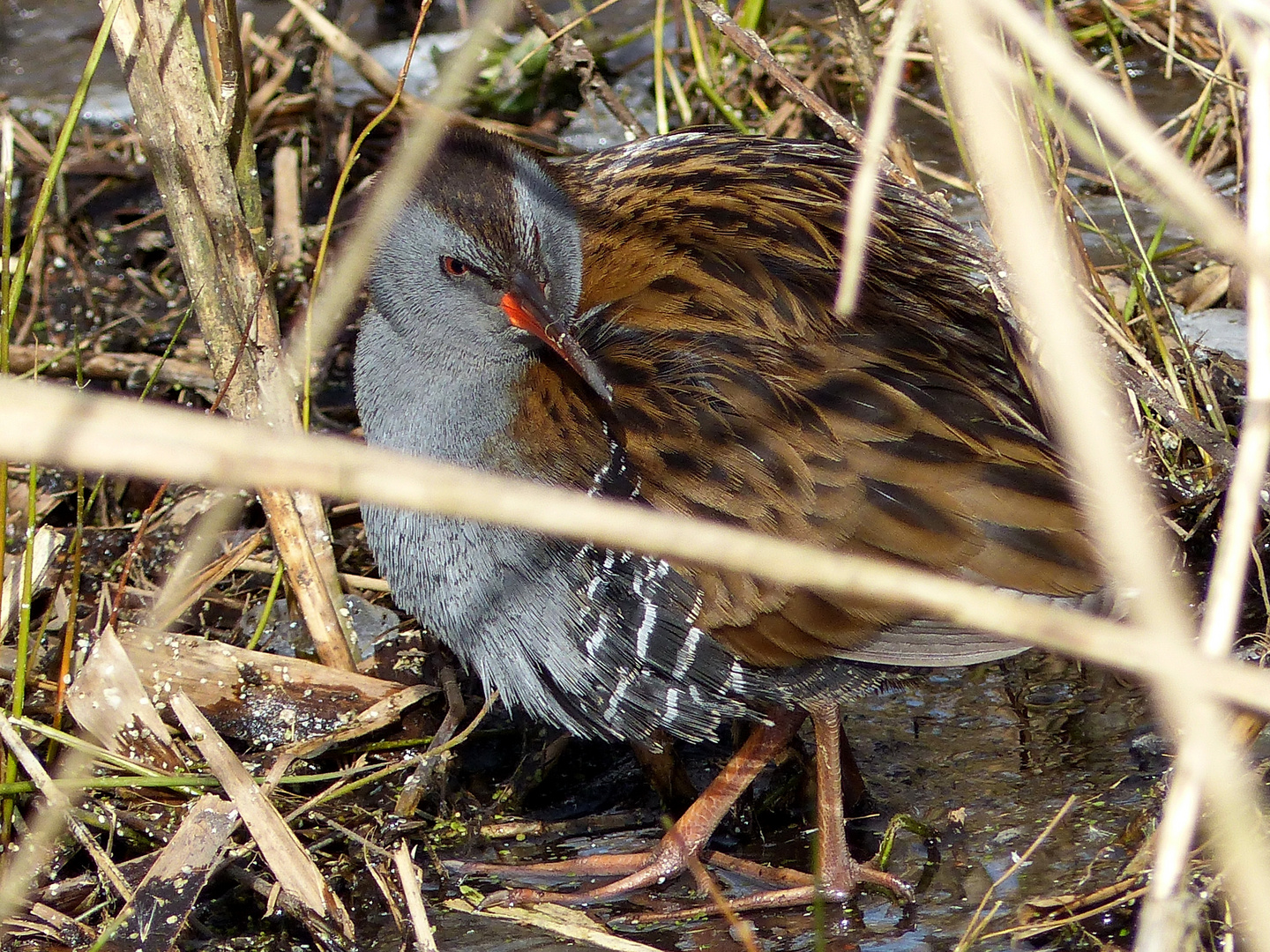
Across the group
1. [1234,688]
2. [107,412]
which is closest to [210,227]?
[107,412]

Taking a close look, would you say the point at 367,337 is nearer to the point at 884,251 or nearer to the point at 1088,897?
the point at 884,251

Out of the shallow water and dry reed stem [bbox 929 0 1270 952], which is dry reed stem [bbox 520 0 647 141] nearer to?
the shallow water

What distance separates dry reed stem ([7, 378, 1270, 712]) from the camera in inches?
31.4

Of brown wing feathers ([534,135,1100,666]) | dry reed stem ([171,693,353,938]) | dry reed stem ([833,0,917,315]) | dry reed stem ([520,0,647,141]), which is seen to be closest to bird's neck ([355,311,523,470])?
brown wing feathers ([534,135,1100,666])

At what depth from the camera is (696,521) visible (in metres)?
1.03

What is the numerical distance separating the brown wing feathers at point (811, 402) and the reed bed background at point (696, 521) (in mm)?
126

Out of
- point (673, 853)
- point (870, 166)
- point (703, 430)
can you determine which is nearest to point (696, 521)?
point (870, 166)

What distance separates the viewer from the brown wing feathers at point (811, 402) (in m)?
2.43

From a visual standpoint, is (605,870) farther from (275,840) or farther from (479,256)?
(479,256)

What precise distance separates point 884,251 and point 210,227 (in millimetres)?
1330

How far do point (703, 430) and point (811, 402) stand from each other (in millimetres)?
197

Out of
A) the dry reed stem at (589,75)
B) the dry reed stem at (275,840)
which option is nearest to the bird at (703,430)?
the dry reed stem at (275,840)

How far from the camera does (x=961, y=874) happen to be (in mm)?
2502

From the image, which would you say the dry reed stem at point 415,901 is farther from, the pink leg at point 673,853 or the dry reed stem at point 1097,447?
the dry reed stem at point 1097,447
